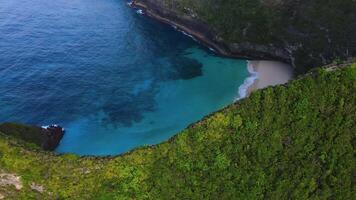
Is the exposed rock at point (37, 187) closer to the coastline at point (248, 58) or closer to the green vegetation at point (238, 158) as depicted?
the green vegetation at point (238, 158)

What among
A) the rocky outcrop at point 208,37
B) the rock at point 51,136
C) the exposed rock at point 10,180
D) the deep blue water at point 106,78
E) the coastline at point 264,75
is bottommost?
the rock at point 51,136

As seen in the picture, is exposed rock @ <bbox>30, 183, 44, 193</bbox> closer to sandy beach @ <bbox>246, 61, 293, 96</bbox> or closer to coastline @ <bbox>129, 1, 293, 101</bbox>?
coastline @ <bbox>129, 1, 293, 101</bbox>

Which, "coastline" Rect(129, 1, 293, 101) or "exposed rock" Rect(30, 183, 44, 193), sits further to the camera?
"coastline" Rect(129, 1, 293, 101)

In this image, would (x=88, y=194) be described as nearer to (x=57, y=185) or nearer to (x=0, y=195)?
(x=57, y=185)

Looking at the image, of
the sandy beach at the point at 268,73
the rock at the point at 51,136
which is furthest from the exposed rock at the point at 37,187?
the sandy beach at the point at 268,73

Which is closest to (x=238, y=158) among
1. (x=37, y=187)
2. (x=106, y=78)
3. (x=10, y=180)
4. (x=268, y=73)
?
(x=37, y=187)

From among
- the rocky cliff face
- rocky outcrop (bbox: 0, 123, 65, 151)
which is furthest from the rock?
the rocky cliff face
